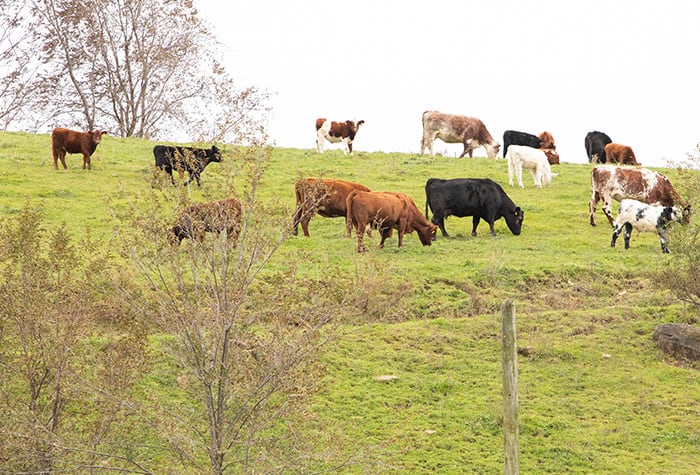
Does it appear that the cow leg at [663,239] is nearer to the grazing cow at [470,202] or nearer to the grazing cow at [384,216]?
the grazing cow at [470,202]

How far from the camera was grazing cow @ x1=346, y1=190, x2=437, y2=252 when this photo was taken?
74.5ft

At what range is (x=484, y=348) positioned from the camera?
17641mm

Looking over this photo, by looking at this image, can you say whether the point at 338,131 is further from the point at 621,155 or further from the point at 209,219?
the point at 209,219

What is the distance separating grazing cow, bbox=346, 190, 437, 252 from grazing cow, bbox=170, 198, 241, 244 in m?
11.7

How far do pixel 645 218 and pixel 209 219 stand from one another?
1629cm

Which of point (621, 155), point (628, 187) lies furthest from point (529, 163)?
point (621, 155)

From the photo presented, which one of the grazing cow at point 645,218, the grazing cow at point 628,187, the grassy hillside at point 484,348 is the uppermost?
the grazing cow at point 628,187

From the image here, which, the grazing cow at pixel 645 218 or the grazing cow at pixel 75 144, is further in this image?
the grazing cow at pixel 75 144

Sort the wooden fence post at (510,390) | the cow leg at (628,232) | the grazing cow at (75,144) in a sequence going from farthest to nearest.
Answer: the grazing cow at (75,144) → the cow leg at (628,232) → the wooden fence post at (510,390)

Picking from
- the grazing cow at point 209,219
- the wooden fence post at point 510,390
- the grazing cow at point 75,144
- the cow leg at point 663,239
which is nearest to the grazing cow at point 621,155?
the cow leg at point 663,239

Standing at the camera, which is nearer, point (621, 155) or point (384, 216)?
point (384, 216)

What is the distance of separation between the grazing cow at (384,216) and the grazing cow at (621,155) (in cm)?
1642

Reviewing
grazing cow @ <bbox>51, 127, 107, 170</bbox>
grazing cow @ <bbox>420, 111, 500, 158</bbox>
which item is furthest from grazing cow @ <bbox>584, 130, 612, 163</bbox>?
grazing cow @ <bbox>51, 127, 107, 170</bbox>

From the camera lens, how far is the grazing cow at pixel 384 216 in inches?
894
